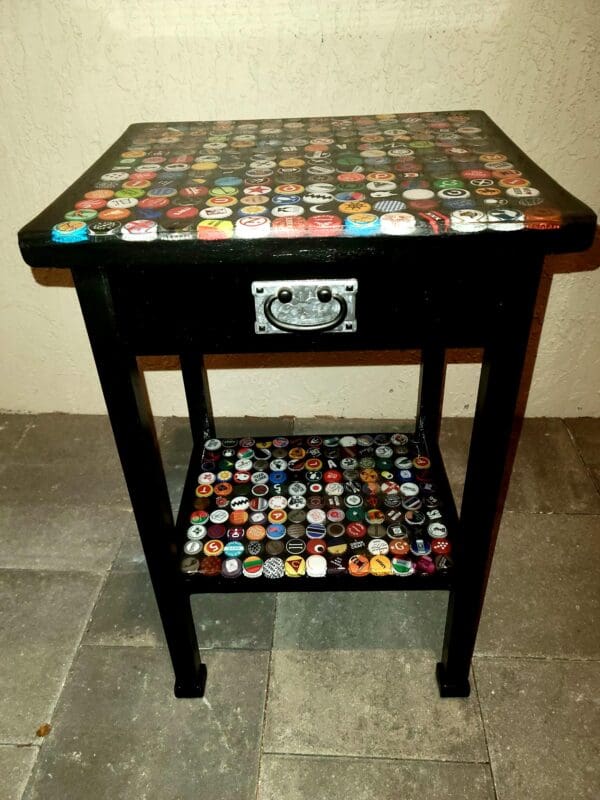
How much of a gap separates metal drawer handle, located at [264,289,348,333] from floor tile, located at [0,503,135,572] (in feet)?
2.76

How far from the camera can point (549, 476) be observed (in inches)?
57.9

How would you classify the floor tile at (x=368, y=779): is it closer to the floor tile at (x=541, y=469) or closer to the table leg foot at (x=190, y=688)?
the table leg foot at (x=190, y=688)

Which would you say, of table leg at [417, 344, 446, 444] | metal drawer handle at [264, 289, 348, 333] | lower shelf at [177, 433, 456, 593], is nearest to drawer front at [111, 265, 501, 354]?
metal drawer handle at [264, 289, 348, 333]

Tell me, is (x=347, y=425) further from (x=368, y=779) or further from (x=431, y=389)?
(x=368, y=779)

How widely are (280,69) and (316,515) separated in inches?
34.2

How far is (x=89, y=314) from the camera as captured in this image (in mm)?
686

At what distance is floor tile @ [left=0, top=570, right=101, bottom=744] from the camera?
104 centimetres

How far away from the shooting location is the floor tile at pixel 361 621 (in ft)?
3.70

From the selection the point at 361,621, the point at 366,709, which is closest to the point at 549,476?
the point at 361,621

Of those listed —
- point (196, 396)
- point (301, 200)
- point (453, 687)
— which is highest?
point (301, 200)

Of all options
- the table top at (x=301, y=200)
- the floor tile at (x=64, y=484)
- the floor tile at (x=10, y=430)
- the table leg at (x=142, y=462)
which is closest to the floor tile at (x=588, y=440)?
the table top at (x=301, y=200)

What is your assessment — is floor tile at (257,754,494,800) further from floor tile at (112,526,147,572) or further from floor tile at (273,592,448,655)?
floor tile at (112,526,147,572)

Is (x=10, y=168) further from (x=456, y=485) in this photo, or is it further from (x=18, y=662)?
(x=456, y=485)

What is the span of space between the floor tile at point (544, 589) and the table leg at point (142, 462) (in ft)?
1.75
